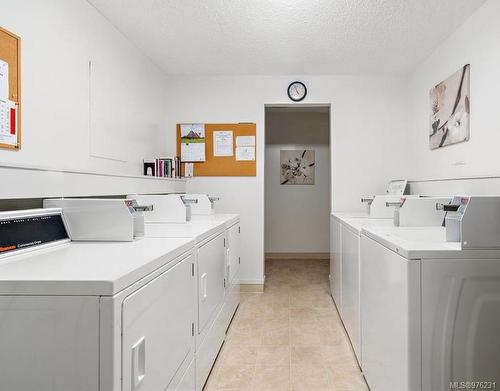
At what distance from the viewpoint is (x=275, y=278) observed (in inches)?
163

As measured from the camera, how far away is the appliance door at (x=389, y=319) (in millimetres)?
1186

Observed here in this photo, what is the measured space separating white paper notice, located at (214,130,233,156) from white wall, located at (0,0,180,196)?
0.86m

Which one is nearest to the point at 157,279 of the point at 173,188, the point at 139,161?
the point at 139,161

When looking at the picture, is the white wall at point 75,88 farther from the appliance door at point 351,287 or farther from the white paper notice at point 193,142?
the appliance door at point 351,287

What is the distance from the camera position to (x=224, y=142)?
3.68 meters

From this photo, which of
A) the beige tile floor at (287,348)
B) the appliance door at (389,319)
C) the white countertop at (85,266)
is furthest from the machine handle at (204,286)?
the appliance door at (389,319)

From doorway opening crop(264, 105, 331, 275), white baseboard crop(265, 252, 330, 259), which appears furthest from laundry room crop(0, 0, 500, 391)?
doorway opening crop(264, 105, 331, 275)

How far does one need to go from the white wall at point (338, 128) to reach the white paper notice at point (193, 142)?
9.0 inches

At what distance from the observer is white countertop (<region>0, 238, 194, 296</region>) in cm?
82

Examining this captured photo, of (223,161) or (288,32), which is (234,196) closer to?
(223,161)

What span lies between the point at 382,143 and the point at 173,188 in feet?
7.75

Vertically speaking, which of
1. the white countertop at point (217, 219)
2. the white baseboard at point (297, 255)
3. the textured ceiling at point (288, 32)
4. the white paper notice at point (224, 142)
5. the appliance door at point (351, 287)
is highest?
the textured ceiling at point (288, 32)

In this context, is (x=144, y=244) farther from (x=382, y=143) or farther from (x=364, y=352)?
(x=382, y=143)

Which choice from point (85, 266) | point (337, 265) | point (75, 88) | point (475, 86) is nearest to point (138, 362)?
point (85, 266)
